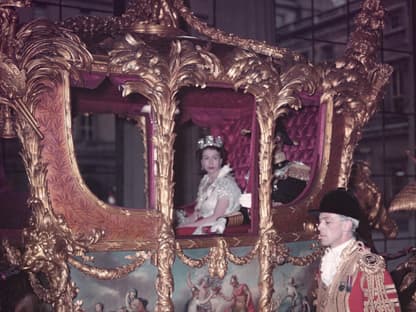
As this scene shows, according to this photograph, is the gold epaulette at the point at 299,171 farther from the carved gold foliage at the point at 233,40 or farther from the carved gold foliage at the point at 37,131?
the carved gold foliage at the point at 37,131

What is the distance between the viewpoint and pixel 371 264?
10.4 ft

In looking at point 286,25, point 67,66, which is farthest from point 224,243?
point 286,25

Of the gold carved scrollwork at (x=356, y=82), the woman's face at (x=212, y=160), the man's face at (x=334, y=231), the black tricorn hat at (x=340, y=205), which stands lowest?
the man's face at (x=334, y=231)

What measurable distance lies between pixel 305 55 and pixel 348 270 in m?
5.00

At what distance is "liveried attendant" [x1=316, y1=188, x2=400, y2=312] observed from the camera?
3.14 meters

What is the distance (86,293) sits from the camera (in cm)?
346

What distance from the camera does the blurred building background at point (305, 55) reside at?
5875 mm

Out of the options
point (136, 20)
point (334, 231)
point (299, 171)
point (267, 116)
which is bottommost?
point (334, 231)

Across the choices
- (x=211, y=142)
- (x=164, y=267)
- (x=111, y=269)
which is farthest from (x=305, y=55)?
(x=111, y=269)

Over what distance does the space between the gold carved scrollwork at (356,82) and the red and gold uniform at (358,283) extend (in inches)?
45.2

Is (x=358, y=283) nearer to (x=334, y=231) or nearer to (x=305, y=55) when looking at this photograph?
(x=334, y=231)

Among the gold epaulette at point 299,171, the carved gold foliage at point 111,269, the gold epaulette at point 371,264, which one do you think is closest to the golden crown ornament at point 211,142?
the gold epaulette at point 299,171

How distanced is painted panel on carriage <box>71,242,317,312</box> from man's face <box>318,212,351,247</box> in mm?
741

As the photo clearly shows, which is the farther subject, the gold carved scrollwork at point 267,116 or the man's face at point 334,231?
the gold carved scrollwork at point 267,116
